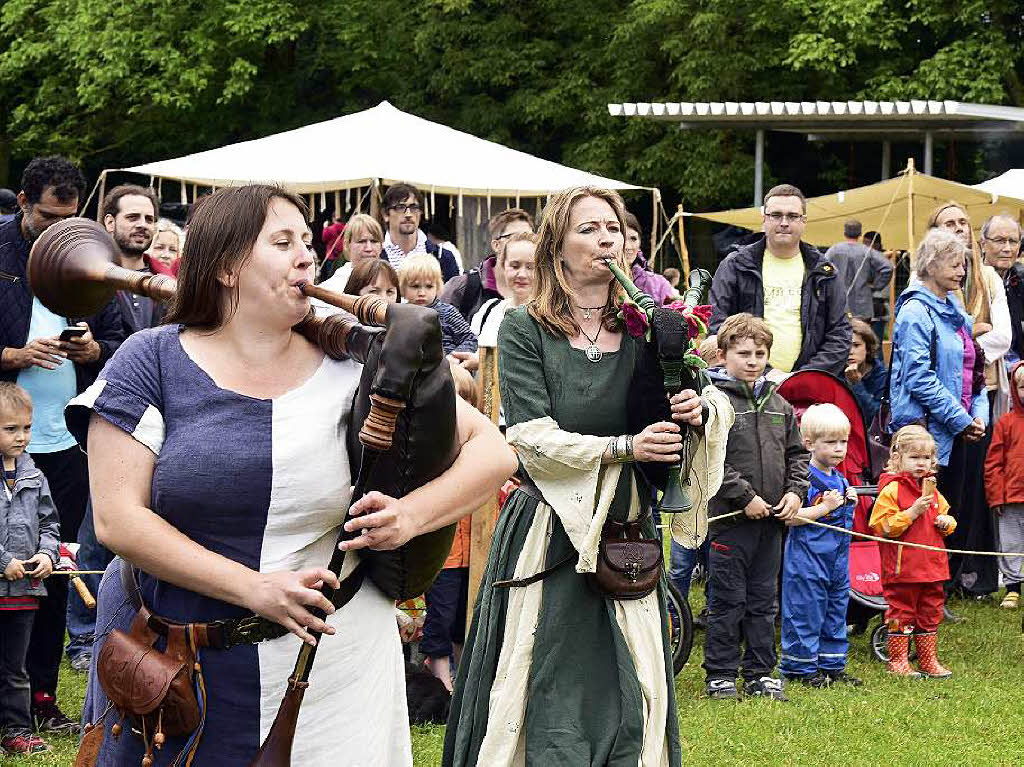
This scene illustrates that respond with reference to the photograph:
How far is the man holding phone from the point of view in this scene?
5660 millimetres

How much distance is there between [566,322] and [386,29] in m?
22.7

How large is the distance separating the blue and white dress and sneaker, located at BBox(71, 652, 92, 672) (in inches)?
162

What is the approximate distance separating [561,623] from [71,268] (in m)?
1.86

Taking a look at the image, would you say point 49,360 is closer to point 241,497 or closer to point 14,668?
point 14,668

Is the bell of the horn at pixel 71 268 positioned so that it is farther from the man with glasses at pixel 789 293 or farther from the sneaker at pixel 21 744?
the man with glasses at pixel 789 293

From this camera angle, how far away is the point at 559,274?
428 centimetres

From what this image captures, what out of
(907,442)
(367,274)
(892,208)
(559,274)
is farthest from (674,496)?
(892,208)

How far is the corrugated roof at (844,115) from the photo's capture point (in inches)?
705

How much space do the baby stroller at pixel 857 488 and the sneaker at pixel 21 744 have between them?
12.5ft

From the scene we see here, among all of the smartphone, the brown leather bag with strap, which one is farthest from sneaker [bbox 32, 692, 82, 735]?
the brown leather bag with strap

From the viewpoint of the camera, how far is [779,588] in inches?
299

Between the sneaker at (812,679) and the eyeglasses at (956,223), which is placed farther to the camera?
the eyeglasses at (956,223)

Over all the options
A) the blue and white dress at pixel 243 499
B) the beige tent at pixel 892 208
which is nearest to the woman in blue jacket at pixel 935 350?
the beige tent at pixel 892 208

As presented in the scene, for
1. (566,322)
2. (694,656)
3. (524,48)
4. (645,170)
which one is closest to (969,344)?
(694,656)
